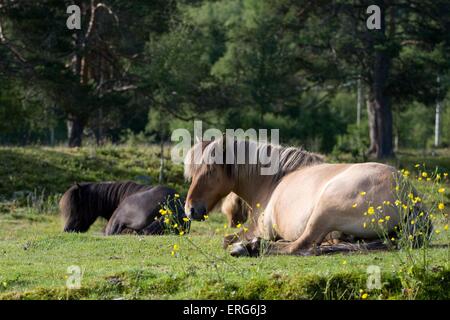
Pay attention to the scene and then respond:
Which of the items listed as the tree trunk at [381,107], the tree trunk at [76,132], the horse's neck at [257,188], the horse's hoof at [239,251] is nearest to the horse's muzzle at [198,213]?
the horse's neck at [257,188]

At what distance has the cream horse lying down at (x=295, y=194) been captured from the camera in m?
9.15

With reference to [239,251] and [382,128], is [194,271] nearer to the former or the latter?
[239,251]

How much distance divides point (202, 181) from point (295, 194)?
3.79 feet

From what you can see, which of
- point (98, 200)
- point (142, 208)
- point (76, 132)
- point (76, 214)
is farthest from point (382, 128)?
point (142, 208)

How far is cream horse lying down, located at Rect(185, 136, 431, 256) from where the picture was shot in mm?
9148

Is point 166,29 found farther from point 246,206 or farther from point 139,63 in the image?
point 246,206

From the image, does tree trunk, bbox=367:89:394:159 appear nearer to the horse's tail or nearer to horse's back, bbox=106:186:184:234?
the horse's tail

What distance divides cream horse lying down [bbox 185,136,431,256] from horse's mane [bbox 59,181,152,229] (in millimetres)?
4440

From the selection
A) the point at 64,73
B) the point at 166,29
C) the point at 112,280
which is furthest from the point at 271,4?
the point at 112,280

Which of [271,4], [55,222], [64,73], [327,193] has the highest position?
[271,4]

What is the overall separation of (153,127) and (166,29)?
17.3 metres

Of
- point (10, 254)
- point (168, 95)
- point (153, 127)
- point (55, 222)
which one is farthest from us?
point (153, 127)

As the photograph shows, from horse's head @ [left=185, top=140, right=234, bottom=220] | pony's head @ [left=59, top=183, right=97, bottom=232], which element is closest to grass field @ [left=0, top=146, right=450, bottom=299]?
horse's head @ [left=185, top=140, right=234, bottom=220]

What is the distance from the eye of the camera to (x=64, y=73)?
28.5 meters
